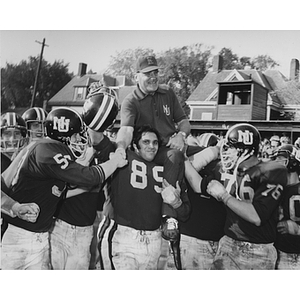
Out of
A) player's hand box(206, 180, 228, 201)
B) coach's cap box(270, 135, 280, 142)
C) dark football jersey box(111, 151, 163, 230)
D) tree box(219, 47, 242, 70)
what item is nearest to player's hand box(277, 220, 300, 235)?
player's hand box(206, 180, 228, 201)

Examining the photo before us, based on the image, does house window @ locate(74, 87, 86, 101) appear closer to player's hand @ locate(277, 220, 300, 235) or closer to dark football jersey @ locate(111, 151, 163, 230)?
dark football jersey @ locate(111, 151, 163, 230)

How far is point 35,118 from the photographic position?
409 centimetres

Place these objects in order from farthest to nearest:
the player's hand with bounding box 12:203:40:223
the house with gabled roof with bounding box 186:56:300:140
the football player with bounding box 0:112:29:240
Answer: the house with gabled roof with bounding box 186:56:300:140 < the football player with bounding box 0:112:29:240 < the player's hand with bounding box 12:203:40:223

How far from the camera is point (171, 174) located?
13.2 feet

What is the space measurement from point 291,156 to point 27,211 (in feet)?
8.92

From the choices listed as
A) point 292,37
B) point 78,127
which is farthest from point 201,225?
point 292,37

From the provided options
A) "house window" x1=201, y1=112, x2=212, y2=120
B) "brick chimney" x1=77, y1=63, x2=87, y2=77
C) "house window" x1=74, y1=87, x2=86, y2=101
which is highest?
"brick chimney" x1=77, y1=63, x2=87, y2=77

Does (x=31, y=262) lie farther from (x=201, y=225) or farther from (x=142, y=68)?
(x=142, y=68)

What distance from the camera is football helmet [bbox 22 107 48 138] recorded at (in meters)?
4.06

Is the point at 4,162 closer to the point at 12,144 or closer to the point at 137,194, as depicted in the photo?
the point at 12,144

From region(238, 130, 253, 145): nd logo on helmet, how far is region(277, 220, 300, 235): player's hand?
89 cm

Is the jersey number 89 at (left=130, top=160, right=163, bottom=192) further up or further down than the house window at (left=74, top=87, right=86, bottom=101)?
further down

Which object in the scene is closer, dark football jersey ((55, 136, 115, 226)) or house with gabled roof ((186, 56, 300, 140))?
dark football jersey ((55, 136, 115, 226))

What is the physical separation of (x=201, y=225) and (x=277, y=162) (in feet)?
3.32
